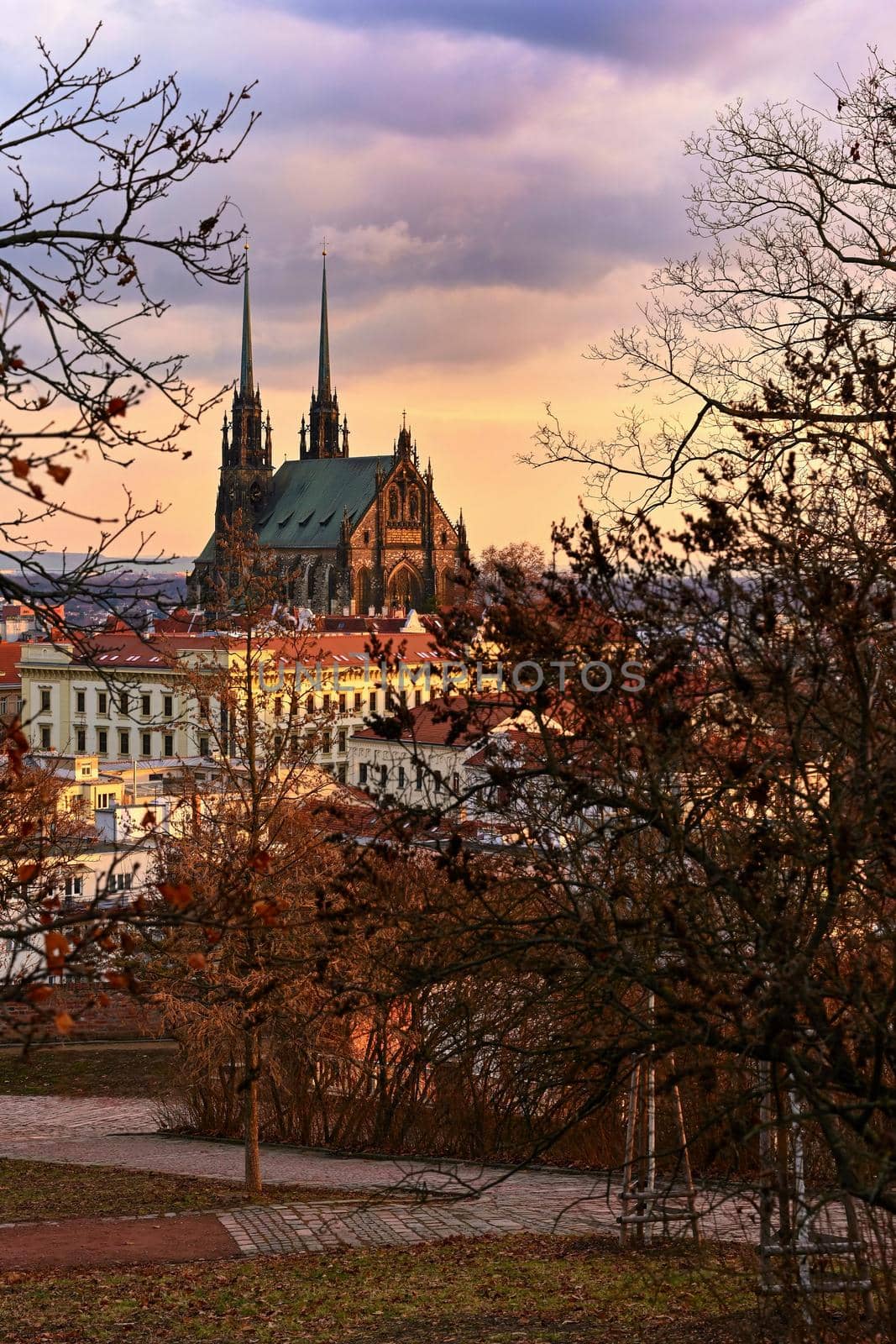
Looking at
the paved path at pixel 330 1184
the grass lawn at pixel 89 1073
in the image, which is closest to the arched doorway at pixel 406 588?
the grass lawn at pixel 89 1073

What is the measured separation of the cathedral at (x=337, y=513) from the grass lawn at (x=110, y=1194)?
324 ft

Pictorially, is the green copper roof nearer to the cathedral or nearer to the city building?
the cathedral

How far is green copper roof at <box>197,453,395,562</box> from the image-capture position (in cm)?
12494

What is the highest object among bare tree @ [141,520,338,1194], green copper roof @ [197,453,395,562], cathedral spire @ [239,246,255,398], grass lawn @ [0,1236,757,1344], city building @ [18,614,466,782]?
cathedral spire @ [239,246,255,398]

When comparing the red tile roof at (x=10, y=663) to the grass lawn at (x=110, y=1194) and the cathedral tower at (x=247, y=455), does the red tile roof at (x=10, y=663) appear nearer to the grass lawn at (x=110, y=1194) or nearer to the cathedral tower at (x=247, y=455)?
the cathedral tower at (x=247, y=455)

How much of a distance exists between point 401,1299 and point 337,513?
11599cm

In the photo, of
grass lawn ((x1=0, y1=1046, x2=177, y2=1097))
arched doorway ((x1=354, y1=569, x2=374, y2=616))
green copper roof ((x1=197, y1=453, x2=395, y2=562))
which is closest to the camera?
grass lawn ((x1=0, y1=1046, x2=177, y2=1097))

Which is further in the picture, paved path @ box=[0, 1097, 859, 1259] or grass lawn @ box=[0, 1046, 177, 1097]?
grass lawn @ box=[0, 1046, 177, 1097]

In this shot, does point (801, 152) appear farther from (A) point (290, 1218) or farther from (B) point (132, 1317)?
(A) point (290, 1218)

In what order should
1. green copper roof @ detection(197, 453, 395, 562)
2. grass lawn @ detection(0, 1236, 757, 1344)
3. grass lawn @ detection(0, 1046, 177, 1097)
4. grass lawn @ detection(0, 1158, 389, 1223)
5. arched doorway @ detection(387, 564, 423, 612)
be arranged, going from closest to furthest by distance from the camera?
grass lawn @ detection(0, 1236, 757, 1344) → grass lawn @ detection(0, 1158, 389, 1223) → grass lawn @ detection(0, 1046, 177, 1097) → arched doorway @ detection(387, 564, 423, 612) → green copper roof @ detection(197, 453, 395, 562)

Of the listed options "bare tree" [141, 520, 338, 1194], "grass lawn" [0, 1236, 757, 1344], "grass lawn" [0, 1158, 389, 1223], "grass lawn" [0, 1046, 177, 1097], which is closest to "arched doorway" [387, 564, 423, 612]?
"grass lawn" [0, 1046, 177, 1097]

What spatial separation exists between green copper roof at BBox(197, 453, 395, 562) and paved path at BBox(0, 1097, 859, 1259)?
323 ft

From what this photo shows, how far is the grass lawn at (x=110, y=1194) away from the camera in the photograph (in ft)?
51.7

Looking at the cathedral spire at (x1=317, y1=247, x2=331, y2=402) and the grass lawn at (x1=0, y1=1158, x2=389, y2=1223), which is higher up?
the cathedral spire at (x1=317, y1=247, x2=331, y2=402)
